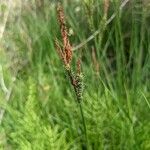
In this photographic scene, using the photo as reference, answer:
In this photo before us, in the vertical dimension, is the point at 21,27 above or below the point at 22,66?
above

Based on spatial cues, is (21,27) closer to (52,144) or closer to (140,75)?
(140,75)

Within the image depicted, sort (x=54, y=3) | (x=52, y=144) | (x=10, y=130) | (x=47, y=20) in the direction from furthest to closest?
(x=54, y=3) → (x=47, y=20) → (x=10, y=130) → (x=52, y=144)

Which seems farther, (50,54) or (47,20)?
(47,20)

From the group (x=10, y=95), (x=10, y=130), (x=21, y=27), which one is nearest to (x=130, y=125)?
(x=10, y=130)

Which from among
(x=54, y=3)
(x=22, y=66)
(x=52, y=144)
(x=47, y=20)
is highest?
(x=54, y=3)

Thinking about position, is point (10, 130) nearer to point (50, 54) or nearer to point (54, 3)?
point (50, 54)

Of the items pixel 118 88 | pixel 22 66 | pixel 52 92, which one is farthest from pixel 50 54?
pixel 118 88

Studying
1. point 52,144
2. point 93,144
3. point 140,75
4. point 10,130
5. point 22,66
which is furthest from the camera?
point 22,66
